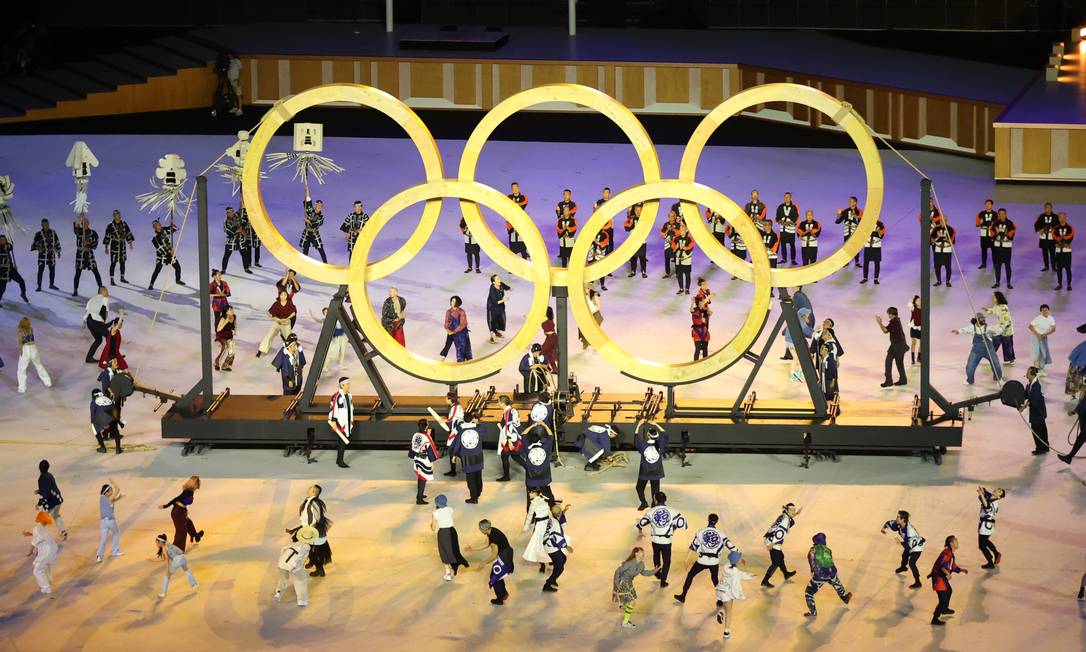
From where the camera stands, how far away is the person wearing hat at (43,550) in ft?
76.8

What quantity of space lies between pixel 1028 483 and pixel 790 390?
17.7 feet

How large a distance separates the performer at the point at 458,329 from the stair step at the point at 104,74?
19.9 meters

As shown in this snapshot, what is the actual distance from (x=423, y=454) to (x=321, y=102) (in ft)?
19.2

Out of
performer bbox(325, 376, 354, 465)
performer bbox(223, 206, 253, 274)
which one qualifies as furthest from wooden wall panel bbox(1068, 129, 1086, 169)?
performer bbox(325, 376, 354, 465)

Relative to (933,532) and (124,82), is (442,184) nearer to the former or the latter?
(933,532)

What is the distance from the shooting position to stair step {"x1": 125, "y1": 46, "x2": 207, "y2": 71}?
4859 cm

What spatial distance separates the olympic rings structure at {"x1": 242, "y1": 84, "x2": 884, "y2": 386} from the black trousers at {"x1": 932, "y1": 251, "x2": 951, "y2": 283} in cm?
922

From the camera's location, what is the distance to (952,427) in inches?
1078

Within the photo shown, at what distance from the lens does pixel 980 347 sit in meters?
30.6

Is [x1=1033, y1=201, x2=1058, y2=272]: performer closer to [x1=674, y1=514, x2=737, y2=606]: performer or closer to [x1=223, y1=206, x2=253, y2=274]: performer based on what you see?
[x1=674, y1=514, x2=737, y2=606]: performer

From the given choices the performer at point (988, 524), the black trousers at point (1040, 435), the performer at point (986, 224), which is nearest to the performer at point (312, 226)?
the performer at point (986, 224)

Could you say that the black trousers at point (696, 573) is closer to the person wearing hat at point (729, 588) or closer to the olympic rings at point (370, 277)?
the person wearing hat at point (729, 588)

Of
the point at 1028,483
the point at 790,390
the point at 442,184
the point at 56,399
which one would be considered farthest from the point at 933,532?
the point at 56,399

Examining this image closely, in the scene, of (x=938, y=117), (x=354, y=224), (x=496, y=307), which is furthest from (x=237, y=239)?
(x=938, y=117)
